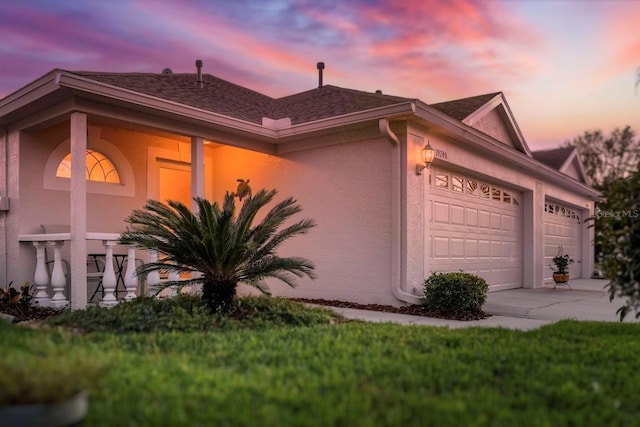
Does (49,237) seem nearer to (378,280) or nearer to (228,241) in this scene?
(228,241)

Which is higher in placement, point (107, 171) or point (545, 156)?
point (545, 156)

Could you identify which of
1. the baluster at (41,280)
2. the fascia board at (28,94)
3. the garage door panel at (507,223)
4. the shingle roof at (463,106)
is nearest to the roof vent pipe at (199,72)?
the fascia board at (28,94)

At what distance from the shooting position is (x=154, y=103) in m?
7.14

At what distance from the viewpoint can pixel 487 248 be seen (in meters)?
11.2

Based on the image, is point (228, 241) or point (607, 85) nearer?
point (228, 241)

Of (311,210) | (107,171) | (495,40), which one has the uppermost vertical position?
(495,40)

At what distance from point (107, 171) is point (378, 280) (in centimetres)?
514

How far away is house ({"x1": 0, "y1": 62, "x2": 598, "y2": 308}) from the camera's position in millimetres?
7129

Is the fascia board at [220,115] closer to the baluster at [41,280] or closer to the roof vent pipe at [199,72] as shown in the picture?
the roof vent pipe at [199,72]

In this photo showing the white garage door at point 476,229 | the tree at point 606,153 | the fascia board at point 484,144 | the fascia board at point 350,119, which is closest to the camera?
the fascia board at point 350,119

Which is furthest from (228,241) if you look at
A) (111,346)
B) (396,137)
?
(396,137)

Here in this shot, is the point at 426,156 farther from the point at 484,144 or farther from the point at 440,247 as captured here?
the point at 484,144

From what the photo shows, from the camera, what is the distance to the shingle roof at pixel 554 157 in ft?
59.6

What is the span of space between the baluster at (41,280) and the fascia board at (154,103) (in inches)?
101
